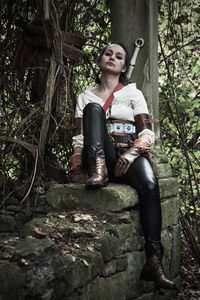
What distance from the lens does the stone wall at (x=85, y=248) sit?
1779 mm

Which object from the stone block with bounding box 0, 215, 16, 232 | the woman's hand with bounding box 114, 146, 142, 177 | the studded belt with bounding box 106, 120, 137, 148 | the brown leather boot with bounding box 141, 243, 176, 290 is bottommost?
the brown leather boot with bounding box 141, 243, 176, 290

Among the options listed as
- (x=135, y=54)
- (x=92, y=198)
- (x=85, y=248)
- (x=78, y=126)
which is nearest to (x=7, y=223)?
(x=78, y=126)

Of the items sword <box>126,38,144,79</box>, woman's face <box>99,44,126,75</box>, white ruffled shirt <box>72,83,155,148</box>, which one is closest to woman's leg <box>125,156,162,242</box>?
white ruffled shirt <box>72,83,155,148</box>

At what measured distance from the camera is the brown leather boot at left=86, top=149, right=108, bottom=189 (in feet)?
9.07

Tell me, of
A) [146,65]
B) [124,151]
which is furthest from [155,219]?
[146,65]

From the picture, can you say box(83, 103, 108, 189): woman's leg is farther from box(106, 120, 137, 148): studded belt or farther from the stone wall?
box(106, 120, 137, 148): studded belt

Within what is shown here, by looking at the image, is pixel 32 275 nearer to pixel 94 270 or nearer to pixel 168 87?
pixel 94 270

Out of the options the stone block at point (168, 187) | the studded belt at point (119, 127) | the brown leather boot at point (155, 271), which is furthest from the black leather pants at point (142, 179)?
the stone block at point (168, 187)

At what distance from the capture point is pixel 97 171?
2840mm

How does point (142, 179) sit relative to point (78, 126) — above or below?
below

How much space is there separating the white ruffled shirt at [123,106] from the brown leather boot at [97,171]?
14.3 inches

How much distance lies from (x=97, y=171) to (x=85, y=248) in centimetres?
72

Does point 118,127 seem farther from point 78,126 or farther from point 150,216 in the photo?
point 150,216

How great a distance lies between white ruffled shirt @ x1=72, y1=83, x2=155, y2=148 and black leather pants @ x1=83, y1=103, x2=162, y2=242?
0.26 m
